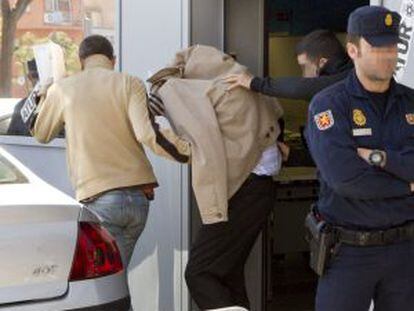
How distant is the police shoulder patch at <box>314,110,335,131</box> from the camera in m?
3.53

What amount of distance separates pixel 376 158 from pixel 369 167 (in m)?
0.05

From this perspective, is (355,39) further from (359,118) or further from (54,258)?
(54,258)

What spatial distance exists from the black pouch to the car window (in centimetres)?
159

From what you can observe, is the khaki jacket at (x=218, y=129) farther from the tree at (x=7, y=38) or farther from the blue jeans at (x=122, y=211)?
the tree at (x=7, y=38)

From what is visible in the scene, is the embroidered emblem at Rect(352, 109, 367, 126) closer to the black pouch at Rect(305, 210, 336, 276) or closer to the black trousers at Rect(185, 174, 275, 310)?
the black pouch at Rect(305, 210, 336, 276)

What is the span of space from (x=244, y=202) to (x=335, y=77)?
943 mm

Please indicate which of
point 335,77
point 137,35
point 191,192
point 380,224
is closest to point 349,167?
point 380,224

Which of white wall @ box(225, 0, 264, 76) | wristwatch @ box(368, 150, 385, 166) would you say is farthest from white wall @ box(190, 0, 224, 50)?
wristwatch @ box(368, 150, 385, 166)

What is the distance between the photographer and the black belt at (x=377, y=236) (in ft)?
11.6

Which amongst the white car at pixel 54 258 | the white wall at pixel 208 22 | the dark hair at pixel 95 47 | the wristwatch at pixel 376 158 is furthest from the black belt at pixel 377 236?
the white wall at pixel 208 22

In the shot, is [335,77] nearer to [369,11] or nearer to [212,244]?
[369,11]

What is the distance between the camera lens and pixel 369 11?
3574mm

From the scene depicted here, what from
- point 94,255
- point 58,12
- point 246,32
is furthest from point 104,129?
point 58,12

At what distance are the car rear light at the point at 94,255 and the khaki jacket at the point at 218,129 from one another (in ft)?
2.34
